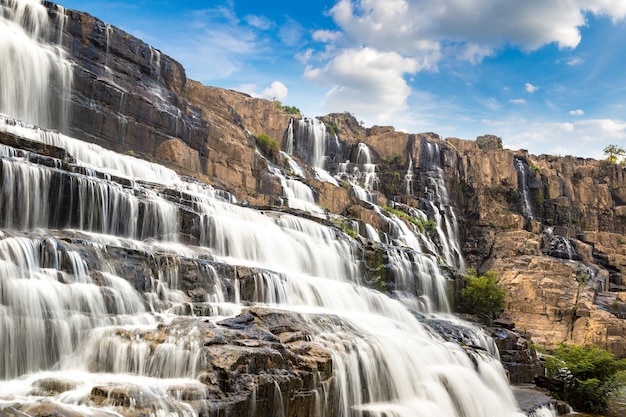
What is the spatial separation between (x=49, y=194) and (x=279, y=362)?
9175 millimetres

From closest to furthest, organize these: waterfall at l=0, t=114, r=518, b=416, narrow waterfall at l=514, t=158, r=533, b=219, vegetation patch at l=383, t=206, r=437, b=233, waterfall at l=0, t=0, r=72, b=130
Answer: waterfall at l=0, t=114, r=518, b=416, waterfall at l=0, t=0, r=72, b=130, vegetation patch at l=383, t=206, r=437, b=233, narrow waterfall at l=514, t=158, r=533, b=219

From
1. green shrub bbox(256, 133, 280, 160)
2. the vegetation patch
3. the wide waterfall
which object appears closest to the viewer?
the wide waterfall

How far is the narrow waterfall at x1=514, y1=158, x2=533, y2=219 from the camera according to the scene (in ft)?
178

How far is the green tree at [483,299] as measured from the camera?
2850 centimetres

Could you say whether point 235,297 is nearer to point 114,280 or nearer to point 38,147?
point 114,280

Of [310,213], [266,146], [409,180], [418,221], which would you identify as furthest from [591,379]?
[409,180]

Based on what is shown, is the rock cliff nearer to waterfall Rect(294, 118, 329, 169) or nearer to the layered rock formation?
the layered rock formation

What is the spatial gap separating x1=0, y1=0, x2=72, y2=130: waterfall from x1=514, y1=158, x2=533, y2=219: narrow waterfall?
45187mm

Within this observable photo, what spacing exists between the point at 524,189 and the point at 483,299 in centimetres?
3044

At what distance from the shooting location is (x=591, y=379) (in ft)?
59.4

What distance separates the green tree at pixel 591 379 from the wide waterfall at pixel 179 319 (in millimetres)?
3381

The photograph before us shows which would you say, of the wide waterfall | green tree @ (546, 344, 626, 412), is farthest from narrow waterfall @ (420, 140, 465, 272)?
green tree @ (546, 344, 626, 412)

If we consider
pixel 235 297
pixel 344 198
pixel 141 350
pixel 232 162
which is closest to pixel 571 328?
pixel 344 198

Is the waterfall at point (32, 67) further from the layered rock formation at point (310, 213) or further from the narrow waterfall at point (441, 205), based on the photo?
the narrow waterfall at point (441, 205)
